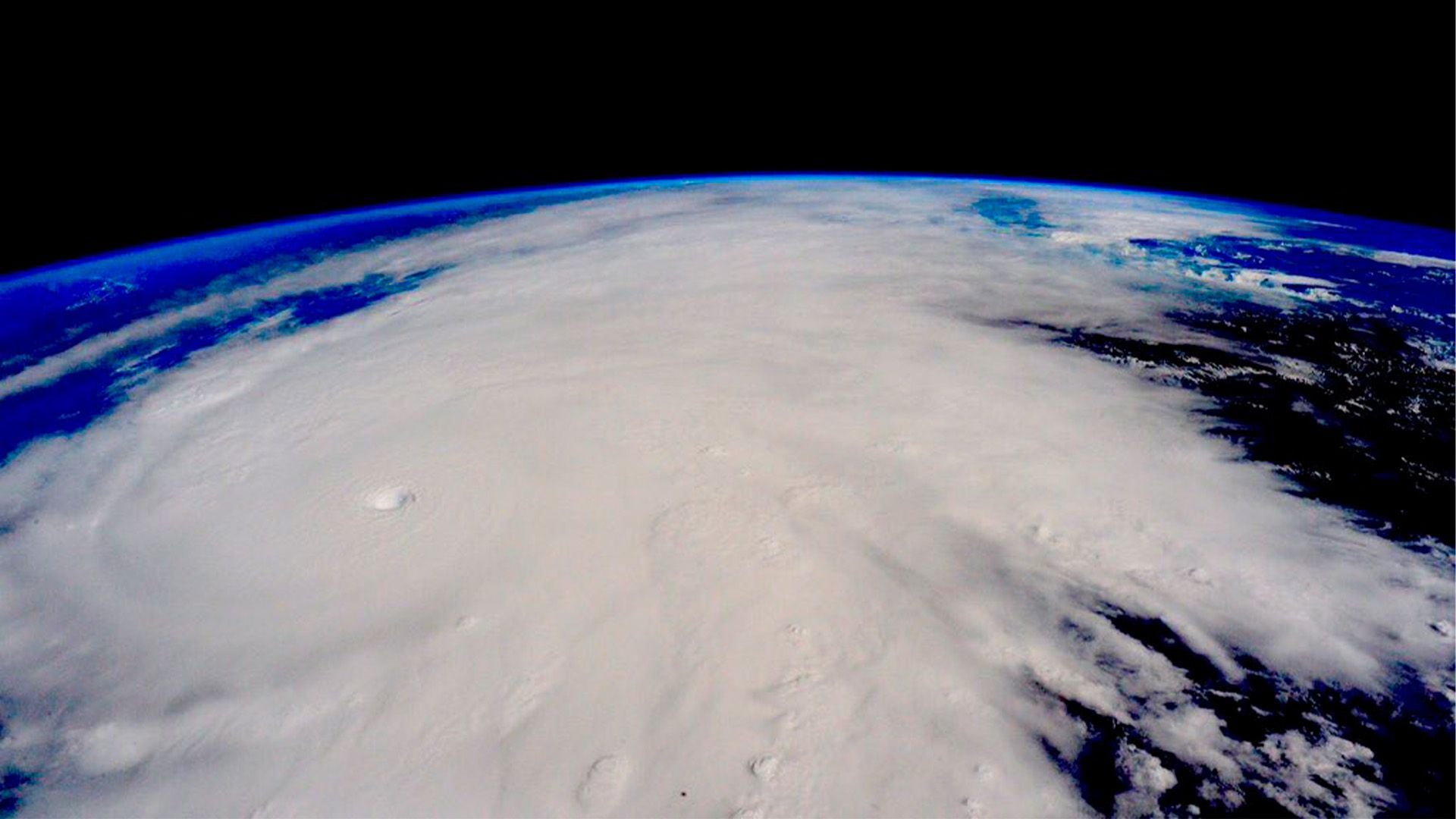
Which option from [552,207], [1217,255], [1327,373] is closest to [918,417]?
[1327,373]

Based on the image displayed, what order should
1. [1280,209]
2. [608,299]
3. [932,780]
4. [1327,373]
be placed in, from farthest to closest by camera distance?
[1280,209]
[608,299]
[1327,373]
[932,780]

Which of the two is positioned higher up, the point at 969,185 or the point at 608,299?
the point at 969,185

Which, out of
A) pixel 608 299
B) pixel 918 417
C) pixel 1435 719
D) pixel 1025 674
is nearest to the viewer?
pixel 1435 719

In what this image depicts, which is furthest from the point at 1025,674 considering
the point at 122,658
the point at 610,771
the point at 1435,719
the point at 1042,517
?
the point at 122,658

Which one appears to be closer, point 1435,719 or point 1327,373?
point 1435,719

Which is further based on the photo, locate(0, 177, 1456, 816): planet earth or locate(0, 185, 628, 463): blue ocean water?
locate(0, 185, 628, 463): blue ocean water

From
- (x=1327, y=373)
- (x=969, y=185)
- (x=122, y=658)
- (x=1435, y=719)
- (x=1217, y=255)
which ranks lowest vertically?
(x=122, y=658)

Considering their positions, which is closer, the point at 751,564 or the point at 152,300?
the point at 751,564

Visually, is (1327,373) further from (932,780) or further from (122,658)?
(122,658)
